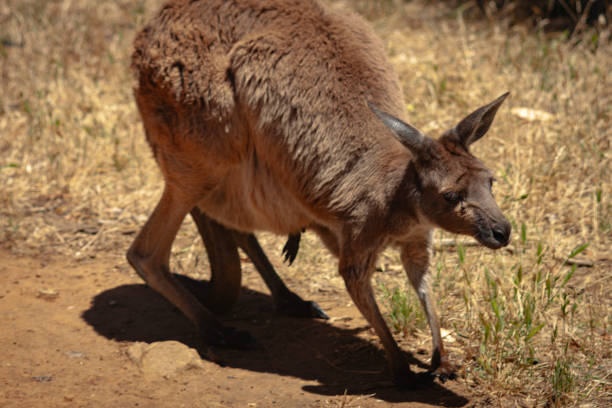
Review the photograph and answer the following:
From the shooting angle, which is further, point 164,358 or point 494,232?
point 164,358

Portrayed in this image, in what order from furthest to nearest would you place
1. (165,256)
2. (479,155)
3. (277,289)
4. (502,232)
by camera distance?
(479,155) < (277,289) < (165,256) < (502,232)

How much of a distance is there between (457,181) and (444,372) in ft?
3.48

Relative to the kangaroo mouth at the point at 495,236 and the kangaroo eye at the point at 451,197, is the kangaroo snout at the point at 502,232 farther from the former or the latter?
the kangaroo eye at the point at 451,197

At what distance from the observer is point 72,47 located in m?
7.93

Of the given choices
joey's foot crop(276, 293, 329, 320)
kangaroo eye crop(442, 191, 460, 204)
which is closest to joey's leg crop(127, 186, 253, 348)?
joey's foot crop(276, 293, 329, 320)

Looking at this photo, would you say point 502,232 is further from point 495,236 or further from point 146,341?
point 146,341

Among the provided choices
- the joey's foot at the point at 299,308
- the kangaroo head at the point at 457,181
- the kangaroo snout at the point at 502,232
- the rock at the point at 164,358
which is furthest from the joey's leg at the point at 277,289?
the kangaroo snout at the point at 502,232

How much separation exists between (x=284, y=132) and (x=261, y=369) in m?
1.36

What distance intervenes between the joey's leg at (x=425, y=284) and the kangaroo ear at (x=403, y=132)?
654mm

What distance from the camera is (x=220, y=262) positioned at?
4.71 meters

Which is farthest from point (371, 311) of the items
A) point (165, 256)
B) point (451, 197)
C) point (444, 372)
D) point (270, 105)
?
point (165, 256)

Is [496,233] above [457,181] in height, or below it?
below

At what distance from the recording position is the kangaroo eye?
3.41m

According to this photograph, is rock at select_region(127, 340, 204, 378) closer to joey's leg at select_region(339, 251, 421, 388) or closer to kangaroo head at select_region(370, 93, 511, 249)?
joey's leg at select_region(339, 251, 421, 388)
